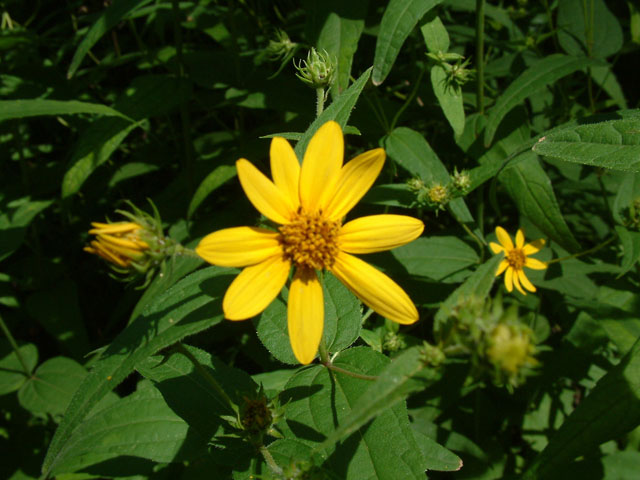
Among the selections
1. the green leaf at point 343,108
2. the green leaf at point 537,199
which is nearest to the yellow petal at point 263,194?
the green leaf at point 343,108

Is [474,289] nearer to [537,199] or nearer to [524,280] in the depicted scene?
[537,199]

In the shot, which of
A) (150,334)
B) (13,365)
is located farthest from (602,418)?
(13,365)

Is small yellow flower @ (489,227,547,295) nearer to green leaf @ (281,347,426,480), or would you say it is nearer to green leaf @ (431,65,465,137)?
green leaf @ (431,65,465,137)

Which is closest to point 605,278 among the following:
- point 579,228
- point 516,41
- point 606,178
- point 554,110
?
point 579,228

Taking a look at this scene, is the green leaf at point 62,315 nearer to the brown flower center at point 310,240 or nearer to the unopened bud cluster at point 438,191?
the brown flower center at point 310,240

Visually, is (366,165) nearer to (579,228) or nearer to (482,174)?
(482,174)

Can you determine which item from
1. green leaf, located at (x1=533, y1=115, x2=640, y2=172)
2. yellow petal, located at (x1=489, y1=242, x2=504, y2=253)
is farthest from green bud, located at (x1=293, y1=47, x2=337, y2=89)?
yellow petal, located at (x1=489, y1=242, x2=504, y2=253)
